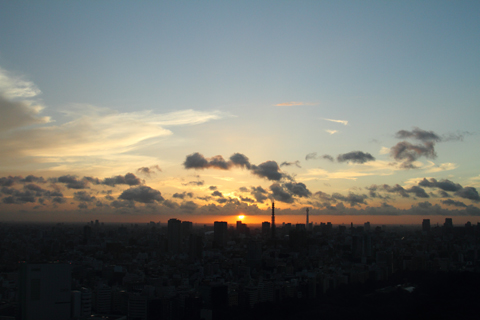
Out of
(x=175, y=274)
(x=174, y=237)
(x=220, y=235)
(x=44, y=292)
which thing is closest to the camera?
(x=44, y=292)

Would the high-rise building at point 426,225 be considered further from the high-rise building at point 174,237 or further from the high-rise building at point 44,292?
the high-rise building at point 44,292

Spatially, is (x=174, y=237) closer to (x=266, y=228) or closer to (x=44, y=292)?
(x=266, y=228)

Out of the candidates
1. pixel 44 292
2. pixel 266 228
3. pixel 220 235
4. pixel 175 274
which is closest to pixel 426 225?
pixel 266 228

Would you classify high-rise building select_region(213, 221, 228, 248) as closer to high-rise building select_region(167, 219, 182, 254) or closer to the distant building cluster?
the distant building cluster

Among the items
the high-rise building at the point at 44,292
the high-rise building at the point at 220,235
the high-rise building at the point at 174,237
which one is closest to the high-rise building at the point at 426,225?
the high-rise building at the point at 220,235

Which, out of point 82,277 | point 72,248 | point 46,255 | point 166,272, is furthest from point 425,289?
point 72,248

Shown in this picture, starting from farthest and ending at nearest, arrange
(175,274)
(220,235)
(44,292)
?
(220,235), (175,274), (44,292)

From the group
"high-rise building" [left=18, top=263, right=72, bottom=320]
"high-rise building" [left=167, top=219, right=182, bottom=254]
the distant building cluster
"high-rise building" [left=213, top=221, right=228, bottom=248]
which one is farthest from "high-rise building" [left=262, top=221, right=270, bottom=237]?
"high-rise building" [left=18, top=263, right=72, bottom=320]
